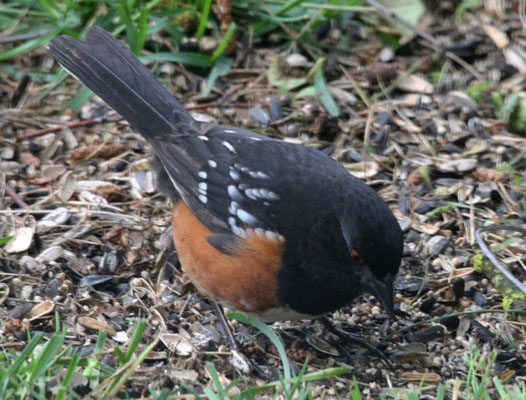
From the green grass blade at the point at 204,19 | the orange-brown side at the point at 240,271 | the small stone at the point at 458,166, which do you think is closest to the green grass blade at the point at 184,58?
the green grass blade at the point at 204,19

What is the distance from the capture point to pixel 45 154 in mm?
4297

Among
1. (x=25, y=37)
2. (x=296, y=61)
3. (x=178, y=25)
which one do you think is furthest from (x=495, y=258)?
(x=25, y=37)

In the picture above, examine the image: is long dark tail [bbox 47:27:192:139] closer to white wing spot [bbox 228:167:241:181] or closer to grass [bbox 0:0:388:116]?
white wing spot [bbox 228:167:241:181]

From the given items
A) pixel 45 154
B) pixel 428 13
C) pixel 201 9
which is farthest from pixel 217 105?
pixel 428 13

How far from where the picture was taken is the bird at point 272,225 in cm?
283

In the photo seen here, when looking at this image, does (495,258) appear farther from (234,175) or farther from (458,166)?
(234,175)

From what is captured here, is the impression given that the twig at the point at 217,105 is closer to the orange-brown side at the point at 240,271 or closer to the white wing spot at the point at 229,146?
the white wing spot at the point at 229,146

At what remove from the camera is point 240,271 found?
299 cm

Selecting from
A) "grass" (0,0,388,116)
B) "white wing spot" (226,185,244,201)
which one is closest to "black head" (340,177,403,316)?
"white wing spot" (226,185,244,201)

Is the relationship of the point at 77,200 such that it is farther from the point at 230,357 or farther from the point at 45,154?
the point at 230,357

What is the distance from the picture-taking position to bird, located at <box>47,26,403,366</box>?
9.28ft

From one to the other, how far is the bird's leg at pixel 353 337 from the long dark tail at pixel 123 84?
1.18m

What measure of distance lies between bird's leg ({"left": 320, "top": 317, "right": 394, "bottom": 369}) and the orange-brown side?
43cm

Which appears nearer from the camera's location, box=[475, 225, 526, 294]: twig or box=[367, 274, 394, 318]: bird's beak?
box=[367, 274, 394, 318]: bird's beak
